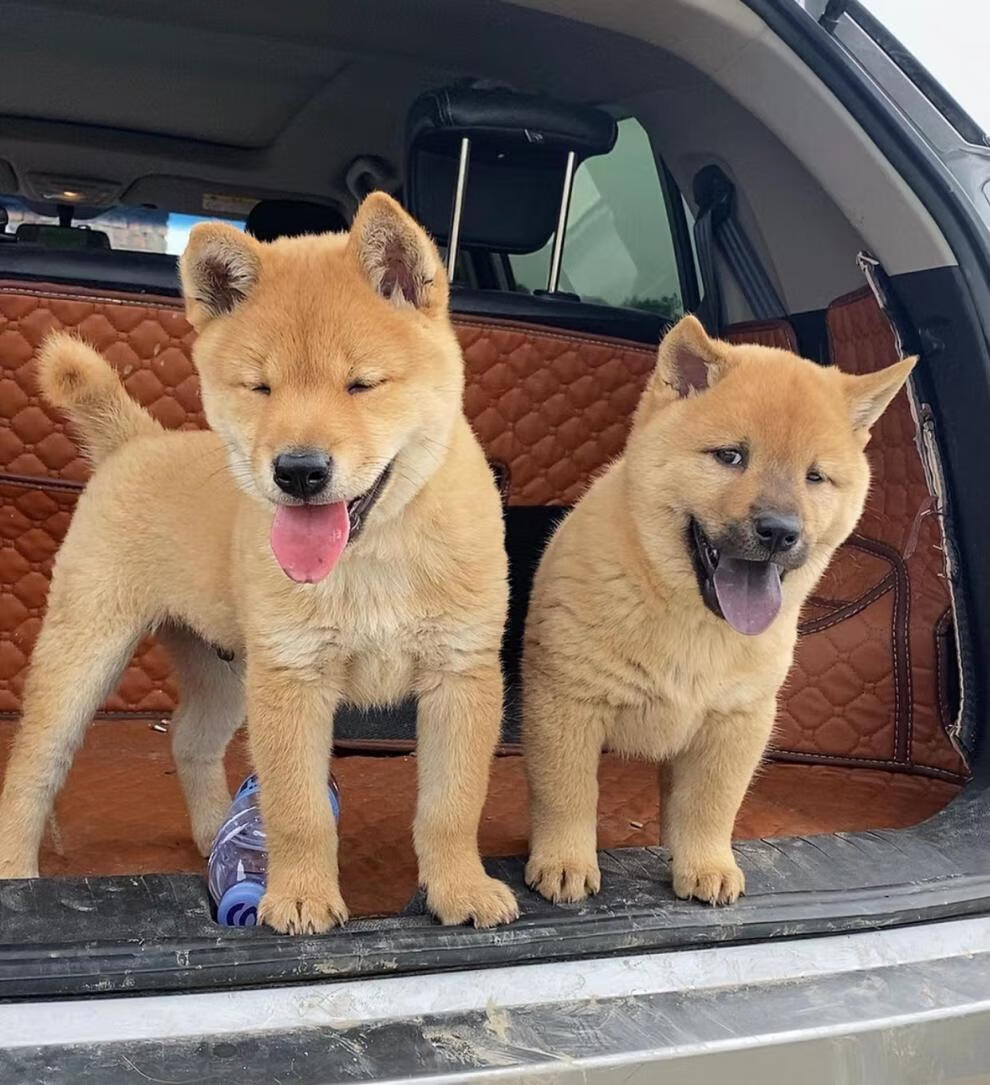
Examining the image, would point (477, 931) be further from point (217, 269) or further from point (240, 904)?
point (217, 269)

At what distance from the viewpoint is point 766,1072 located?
1.20 m

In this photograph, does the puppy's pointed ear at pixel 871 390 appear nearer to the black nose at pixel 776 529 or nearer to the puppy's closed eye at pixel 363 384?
the black nose at pixel 776 529

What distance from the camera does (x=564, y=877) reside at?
5.31ft

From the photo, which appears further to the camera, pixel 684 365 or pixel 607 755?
pixel 607 755

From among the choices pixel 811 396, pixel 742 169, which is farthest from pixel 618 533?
pixel 742 169

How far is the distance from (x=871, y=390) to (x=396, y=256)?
83cm

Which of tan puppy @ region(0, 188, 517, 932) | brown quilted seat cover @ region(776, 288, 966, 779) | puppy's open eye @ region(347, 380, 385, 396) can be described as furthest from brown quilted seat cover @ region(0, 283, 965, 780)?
puppy's open eye @ region(347, 380, 385, 396)

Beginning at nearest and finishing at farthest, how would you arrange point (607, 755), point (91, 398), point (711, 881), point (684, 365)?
point (711, 881) < point (684, 365) < point (91, 398) < point (607, 755)

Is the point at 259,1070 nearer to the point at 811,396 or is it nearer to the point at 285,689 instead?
the point at 285,689

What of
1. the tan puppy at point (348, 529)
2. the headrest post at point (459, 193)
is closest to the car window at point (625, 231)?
the headrest post at point (459, 193)

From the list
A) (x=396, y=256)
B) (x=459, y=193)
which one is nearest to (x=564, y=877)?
(x=396, y=256)

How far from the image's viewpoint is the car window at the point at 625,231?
11.0 feet

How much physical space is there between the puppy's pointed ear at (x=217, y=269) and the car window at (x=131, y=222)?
3156 mm

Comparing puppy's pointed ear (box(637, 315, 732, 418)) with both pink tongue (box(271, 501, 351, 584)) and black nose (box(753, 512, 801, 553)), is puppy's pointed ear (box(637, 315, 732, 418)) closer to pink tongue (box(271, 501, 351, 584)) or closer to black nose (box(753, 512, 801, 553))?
black nose (box(753, 512, 801, 553))
